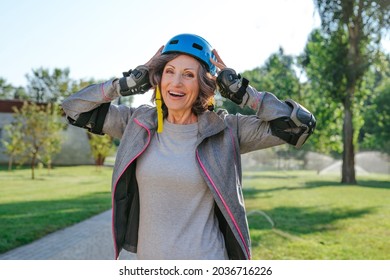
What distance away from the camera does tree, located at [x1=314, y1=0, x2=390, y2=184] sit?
1054cm

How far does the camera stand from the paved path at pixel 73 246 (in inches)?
205

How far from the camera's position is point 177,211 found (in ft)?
6.49

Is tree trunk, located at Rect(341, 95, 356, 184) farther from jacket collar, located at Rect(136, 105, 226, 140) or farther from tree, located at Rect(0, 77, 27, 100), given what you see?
jacket collar, located at Rect(136, 105, 226, 140)

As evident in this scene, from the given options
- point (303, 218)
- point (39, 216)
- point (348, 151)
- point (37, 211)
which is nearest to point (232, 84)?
point (39, 216)

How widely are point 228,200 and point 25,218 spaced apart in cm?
678

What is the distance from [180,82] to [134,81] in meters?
0.21

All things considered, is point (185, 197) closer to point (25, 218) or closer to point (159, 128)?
point (159, 128)

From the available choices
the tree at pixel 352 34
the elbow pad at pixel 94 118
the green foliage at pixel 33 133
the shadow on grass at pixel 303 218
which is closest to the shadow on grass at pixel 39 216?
the shadow on grass at pixel 303 218

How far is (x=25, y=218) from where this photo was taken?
7.97 metres

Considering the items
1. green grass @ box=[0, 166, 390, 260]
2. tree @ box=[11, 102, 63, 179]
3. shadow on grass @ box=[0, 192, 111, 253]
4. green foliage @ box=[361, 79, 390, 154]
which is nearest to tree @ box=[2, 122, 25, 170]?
tree @ box=[11, 102, 63, 179]

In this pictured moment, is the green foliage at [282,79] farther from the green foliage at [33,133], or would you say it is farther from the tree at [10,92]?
the tree at [10,92]

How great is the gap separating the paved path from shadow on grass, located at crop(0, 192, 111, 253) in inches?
6.8

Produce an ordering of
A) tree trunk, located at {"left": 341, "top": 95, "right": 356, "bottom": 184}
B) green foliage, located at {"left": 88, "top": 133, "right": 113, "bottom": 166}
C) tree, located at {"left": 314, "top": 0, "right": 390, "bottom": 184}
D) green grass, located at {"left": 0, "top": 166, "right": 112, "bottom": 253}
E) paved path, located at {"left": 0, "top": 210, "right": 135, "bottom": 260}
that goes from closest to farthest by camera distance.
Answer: paved path, located at {"left": 0, "top": 210, "right": 135, "bottom": 260} → green grass, located at {"left": 0, "top": 166, "right": 112, "bottom": 253} → tree, located at {"left": 314, "top": 0, "right": 390, "bottom": 184} → tree trunk, located at {"left": 341, "top": 95, "right": 356, "bottom": 184} → green foliage, located at {"left": 88, "top": 133, "right": 113, "bottom": 166}

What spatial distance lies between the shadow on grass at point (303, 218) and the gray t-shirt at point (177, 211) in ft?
19.1
